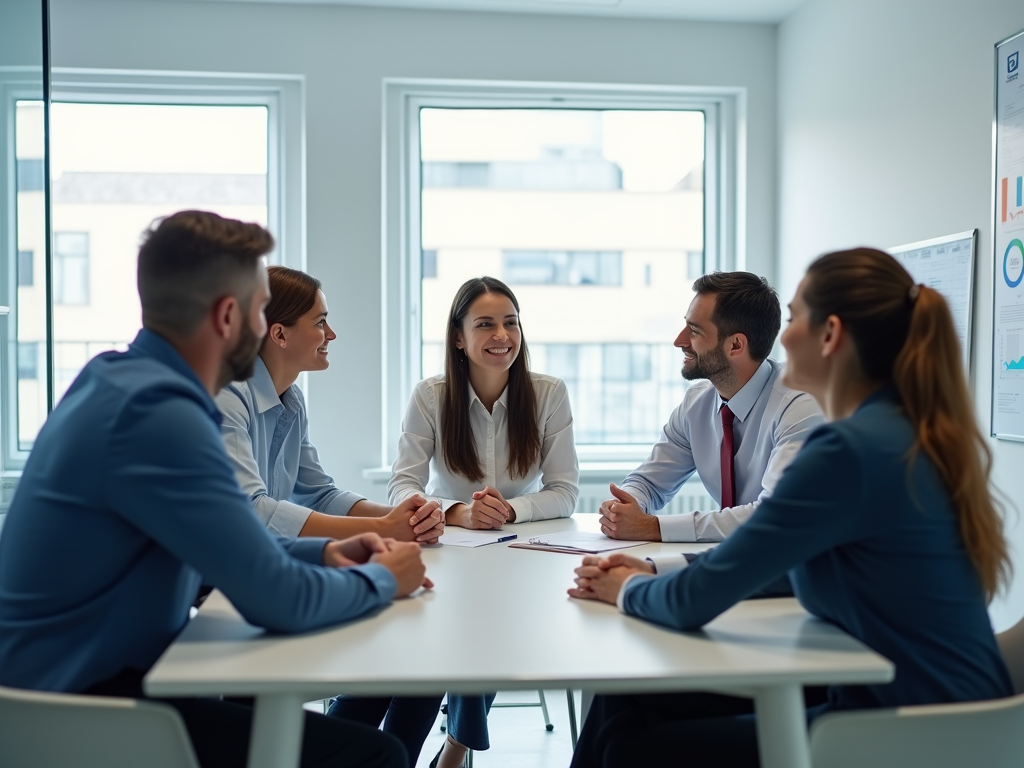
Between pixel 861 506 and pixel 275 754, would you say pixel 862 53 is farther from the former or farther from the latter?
pixel 275 754

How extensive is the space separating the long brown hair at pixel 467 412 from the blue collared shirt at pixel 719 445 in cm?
34

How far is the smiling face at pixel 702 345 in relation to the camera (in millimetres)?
2562

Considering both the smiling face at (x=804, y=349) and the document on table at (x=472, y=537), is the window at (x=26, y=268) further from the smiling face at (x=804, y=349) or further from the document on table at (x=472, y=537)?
the smiling face at (x=804, y=349)

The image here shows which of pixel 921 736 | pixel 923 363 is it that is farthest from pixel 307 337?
pixel 921 736

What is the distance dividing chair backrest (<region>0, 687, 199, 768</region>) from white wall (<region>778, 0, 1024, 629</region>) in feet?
7.45

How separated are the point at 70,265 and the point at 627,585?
3500mm

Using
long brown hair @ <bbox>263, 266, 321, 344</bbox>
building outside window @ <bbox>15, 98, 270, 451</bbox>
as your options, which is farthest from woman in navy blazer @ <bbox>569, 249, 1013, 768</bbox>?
building outside window @ <bbox>15, 98, 270, 451</bbox>

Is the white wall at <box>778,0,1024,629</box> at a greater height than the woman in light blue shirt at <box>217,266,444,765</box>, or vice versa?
the white wall at <box>778,0,1024,629</box>

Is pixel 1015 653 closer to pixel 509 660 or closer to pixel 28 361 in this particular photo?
pixel 509 660

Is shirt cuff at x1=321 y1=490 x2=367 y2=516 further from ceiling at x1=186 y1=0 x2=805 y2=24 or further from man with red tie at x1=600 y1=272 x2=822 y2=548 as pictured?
ceiling at x1=186 y1=0 x2=805 y2=24

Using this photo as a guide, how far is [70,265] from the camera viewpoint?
4133 mm

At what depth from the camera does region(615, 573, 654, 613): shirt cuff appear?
1516 mm

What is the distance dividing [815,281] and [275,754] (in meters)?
Result: 1.08

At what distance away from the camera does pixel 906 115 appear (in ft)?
10.5
